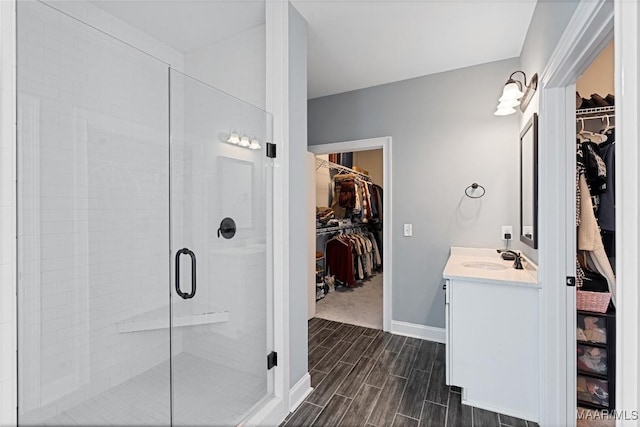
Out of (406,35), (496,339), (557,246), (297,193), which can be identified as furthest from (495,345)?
(406,35)

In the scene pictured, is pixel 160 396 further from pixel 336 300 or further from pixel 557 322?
pixel 336 300

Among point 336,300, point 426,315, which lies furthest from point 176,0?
point 336,300

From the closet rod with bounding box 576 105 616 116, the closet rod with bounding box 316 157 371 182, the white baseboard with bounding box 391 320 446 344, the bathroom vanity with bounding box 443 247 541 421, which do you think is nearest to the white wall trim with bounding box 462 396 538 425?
the bathroom vanity with bounding box 443 247 541 421

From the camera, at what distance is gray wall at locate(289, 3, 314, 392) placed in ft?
6.40

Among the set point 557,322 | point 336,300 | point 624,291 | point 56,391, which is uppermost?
point 624,291

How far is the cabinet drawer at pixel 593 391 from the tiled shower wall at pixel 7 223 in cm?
280

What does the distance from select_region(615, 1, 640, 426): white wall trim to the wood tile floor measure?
127cm

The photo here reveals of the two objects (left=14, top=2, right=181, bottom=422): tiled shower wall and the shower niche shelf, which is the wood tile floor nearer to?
the shower niche shelf

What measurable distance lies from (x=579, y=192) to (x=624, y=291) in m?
1.42

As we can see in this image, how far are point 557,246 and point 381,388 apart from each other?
4.75 feet

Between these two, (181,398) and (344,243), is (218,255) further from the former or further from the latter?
(344,243)

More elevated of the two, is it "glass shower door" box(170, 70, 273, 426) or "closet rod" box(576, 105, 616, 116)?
"closet rod" box(576, 105, 616, 116)

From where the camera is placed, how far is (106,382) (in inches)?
68.1

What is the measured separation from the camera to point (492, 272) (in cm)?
200
